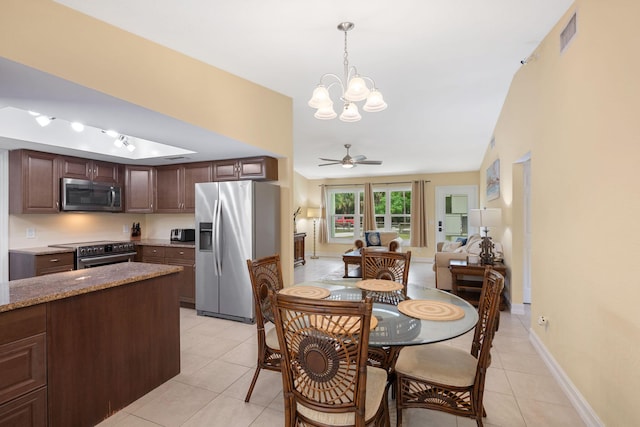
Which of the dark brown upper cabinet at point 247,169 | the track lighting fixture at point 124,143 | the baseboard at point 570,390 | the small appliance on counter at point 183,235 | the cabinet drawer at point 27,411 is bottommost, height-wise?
the baseboard at point 570,390

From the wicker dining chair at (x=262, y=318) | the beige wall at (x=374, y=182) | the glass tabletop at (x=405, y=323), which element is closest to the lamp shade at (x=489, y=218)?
the glass tabletop at (x=405, y=323)

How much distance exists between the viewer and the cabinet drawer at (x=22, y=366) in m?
1.48

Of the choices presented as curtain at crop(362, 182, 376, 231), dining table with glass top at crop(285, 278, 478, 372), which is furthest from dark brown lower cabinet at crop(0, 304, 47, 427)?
curtain at crop(362, 182, 376, 231)

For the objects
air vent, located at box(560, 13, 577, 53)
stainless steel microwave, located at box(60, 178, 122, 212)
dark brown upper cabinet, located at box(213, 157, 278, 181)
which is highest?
air vent, located at box(560, 13, 577, 53)

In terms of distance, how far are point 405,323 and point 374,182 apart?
744cm

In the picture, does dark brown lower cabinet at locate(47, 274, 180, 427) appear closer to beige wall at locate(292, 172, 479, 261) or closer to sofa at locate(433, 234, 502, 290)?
sofa at locate(433, 234, 502, 290)

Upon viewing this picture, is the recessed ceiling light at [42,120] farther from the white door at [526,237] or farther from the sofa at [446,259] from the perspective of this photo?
the white door at [526,237]

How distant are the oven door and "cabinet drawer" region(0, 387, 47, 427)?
254cm

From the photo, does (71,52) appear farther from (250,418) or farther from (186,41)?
(250,418)

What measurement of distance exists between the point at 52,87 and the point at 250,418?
8.09 feet

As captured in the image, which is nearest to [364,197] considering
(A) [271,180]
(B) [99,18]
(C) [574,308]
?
(A) [271,180]

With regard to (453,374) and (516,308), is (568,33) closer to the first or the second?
(453,374)

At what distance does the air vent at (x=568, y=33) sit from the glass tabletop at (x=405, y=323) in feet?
6.60

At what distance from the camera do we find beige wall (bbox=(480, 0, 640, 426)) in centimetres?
153
